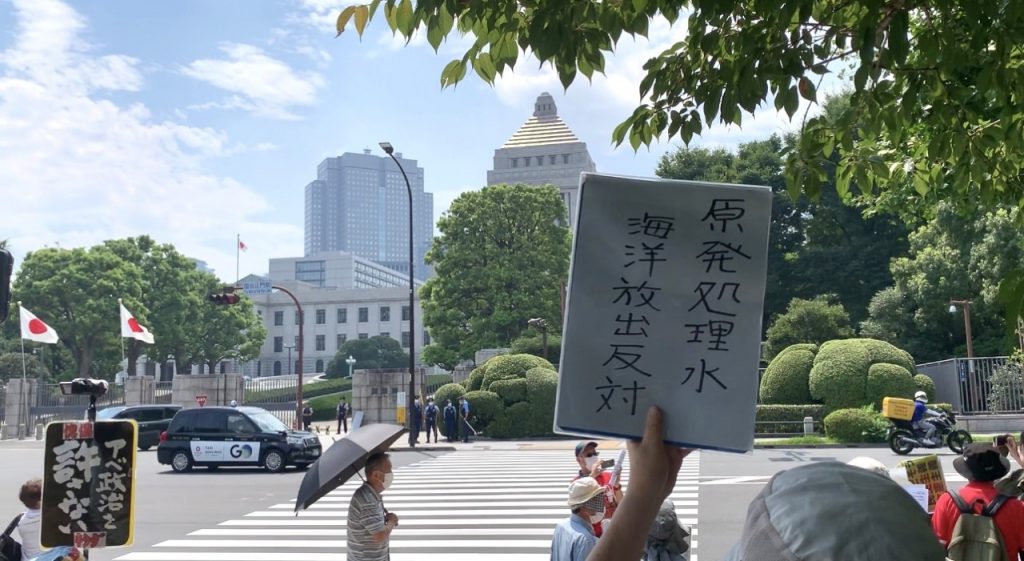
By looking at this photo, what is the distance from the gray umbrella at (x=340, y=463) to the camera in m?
6.83

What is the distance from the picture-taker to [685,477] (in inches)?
717

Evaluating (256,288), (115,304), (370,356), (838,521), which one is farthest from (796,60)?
(256,288)

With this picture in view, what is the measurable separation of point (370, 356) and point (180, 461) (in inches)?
2521

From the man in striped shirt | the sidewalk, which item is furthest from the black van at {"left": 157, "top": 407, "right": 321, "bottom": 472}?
the man in striped shirt

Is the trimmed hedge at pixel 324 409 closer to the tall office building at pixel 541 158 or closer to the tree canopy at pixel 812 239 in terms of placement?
the tree canopy at pixel 812 239

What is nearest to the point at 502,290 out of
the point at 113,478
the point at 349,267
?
the point at 113,478

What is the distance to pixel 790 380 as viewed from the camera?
104 ft

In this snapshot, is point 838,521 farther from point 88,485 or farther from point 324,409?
point 324,409

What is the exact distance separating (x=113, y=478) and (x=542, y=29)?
4953mm

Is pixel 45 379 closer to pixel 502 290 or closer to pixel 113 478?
pixel 502 290

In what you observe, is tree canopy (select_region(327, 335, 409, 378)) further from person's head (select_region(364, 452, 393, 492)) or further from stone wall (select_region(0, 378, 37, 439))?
person's head (select_region(364, 452, 393, 492))

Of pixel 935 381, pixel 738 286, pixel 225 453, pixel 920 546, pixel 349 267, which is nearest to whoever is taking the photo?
pixel 920 546

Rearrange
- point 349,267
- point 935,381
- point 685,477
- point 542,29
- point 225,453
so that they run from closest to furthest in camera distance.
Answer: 1. point 542,29
2. point 685,477
3. point 225,453
4. point 935,381
5. point 349,267

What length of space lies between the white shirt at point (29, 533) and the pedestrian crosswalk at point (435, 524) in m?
3.67
